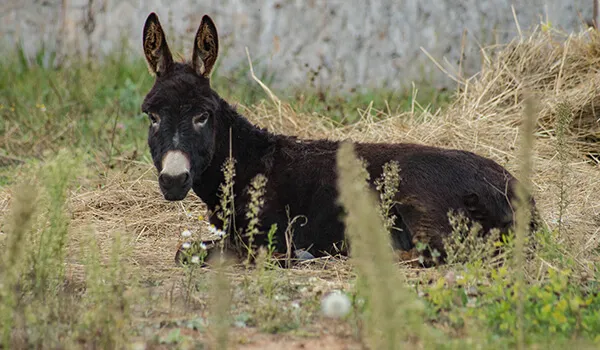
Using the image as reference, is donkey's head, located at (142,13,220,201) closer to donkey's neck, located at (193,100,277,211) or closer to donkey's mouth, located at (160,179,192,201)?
donkey's mouth, located at (160,179,192,201)

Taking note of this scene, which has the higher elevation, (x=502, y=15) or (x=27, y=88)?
(x=502, y=15)

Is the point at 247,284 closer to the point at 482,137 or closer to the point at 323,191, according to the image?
the point at 323,191

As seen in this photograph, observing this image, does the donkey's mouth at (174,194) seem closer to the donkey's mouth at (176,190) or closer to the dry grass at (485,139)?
the donkey's mouth at (176,190)

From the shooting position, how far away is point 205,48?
573cm

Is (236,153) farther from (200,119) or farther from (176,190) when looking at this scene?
(176,190)

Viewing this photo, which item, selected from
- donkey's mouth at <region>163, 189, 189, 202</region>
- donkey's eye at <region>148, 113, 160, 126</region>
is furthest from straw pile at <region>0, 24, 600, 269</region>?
donkey's eye at <region>148, 113, 160, 126</region>

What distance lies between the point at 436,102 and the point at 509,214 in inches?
187

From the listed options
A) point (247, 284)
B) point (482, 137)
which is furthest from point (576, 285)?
point (482, 137)

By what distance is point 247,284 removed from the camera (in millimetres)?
4199

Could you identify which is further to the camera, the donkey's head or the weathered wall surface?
the weathered wall surface

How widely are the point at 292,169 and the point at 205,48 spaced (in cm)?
97

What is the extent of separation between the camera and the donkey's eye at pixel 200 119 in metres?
5.43

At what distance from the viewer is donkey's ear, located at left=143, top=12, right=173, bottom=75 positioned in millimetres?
5664

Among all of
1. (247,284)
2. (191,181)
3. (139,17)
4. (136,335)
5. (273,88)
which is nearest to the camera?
(136,335)
